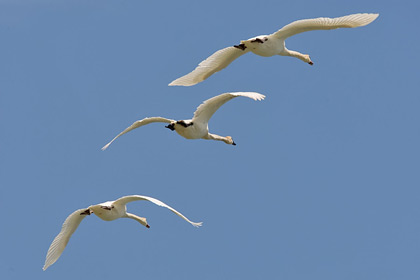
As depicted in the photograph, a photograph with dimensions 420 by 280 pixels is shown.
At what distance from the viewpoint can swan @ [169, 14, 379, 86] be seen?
42062 mm

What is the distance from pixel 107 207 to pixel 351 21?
9.36 metres

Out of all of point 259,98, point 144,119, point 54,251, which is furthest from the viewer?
point 54,251

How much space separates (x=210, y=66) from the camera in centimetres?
4494

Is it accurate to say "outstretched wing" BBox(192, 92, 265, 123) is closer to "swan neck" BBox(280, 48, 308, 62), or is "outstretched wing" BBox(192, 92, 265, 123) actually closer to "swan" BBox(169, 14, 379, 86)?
"swan" BBox(169, 14, 379, 86)

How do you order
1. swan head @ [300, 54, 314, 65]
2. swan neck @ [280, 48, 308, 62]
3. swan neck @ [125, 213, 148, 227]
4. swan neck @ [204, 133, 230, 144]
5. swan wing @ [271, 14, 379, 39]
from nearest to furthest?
swan wing @ [271, 14, 379, 39], swan neck @ [280, 48, 308, 62], swan neck @ [204, 133, 230, 144], swan head @ [300, 54, 314, 65], swan neck @ [125, 213, 148, 227]

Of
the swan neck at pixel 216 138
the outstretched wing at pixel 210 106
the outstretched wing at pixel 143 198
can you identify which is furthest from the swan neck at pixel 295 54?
the outstretched wing at pixel 143 198

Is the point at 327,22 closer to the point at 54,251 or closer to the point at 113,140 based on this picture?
the point at 113,140

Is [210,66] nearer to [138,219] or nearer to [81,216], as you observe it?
[138,219]

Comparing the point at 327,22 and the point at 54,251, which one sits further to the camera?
the point at 54,251

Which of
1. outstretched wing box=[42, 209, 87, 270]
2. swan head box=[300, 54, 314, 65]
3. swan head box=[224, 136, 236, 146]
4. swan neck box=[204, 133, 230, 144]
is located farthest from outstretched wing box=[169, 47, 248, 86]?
outstretched wing box=[42, 209, 87, 270]

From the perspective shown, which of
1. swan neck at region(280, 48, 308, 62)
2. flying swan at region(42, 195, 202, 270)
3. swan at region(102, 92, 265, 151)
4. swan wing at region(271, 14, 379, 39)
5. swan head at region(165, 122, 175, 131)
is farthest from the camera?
swan neck at region(280, 48, 308, 62)

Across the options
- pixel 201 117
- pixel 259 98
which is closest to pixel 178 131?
pixel 201 117

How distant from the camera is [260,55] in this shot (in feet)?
145

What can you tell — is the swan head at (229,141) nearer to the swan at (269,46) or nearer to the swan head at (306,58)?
the swan at (269,46)
